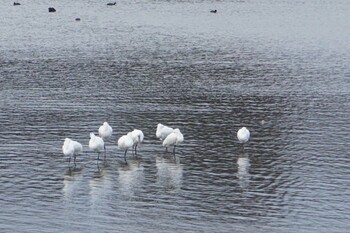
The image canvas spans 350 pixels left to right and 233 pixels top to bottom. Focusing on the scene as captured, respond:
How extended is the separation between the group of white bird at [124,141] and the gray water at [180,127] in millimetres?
885

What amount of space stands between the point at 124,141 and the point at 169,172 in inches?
134

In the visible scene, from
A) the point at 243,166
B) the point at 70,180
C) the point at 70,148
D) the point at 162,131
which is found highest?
the point at 162,131

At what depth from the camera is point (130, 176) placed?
44.4 m

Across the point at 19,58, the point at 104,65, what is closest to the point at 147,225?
the point at 104,65

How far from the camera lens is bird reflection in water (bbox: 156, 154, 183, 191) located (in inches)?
1706

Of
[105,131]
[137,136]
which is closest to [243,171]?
[137,136]

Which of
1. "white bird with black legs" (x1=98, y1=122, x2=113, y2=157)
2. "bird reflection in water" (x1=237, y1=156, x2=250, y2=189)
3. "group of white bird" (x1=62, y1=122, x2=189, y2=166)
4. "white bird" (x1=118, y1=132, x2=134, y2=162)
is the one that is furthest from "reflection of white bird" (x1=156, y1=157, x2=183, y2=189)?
"white bird with black legs" (x1=98, y1=122, x2=113, y2=157)

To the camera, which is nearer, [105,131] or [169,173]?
[169,173]

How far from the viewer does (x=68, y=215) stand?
38656 mm

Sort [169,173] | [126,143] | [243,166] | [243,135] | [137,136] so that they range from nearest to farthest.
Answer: [169,173], [126,143], [243,166], [137,136], [243,135]

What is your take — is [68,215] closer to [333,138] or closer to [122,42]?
[333,138]

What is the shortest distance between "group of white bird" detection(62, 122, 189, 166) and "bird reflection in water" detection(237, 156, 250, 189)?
389cm

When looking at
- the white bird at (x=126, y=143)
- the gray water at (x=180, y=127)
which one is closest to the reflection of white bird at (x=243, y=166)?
the gray water at (x=180, y=127)

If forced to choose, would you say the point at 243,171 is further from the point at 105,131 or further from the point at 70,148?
the point at 70,148
